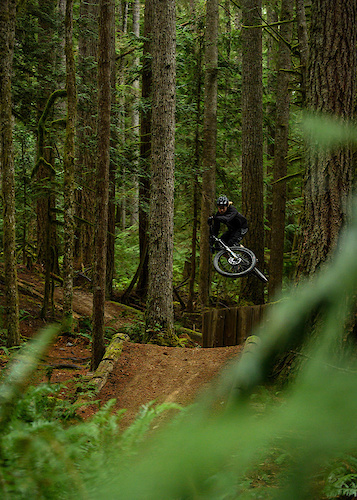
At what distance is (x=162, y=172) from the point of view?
988cm

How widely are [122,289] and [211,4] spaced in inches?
432

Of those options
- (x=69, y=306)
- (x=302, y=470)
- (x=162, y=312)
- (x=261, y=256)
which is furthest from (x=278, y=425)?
(x=261, y=256)

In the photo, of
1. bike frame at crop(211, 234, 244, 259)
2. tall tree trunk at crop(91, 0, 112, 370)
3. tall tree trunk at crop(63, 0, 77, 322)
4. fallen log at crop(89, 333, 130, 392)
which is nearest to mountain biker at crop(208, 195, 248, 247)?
bike frame at crop(211, 234, 244, 259)

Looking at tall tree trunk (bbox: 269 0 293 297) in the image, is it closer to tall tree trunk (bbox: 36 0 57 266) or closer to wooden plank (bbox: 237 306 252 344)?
wooden plank (bbox: 237 306 252 344)

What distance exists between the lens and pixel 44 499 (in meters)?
0.78

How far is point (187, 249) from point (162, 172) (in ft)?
25.5

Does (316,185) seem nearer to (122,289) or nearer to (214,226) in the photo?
(214,226)

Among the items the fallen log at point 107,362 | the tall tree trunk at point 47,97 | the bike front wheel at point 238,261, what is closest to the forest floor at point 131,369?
the fallen log at point 107,362

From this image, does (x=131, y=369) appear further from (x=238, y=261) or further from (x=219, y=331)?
(x=238, y=261)

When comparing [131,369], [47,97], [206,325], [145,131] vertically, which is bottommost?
[131,369]

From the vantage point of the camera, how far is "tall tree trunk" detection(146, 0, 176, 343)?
982 cm

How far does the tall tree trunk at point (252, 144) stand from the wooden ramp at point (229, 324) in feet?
13.2

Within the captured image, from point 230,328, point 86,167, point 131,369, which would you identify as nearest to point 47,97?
point 86,167

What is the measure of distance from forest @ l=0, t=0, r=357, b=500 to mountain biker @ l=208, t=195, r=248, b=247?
137 cm
